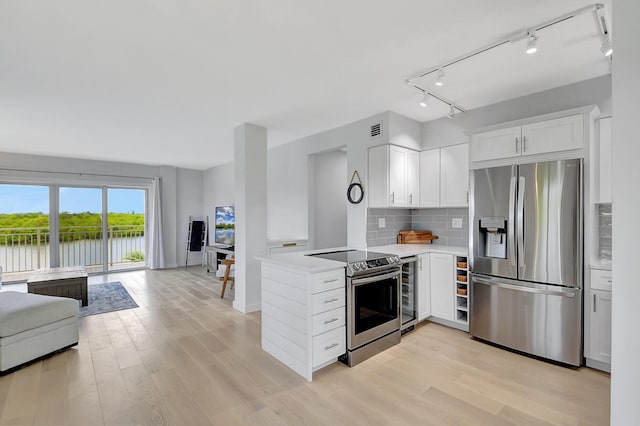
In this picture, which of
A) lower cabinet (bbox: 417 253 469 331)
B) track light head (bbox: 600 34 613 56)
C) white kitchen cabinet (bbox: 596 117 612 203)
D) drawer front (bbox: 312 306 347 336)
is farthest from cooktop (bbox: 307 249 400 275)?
track light head (bbox: 600 34 613 56)

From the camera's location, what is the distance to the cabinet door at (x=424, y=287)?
11.3ft

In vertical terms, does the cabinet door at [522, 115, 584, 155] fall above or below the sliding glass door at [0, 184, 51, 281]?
above

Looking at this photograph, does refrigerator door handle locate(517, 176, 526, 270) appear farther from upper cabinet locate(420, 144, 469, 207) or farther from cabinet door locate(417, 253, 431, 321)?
cabinet door locate(417, 253, 431, 321)

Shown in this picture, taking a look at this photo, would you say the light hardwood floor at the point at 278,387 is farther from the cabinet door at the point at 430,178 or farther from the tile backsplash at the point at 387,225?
the cabinet door at the point at 430,178

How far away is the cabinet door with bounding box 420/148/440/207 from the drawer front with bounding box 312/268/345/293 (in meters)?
2.02

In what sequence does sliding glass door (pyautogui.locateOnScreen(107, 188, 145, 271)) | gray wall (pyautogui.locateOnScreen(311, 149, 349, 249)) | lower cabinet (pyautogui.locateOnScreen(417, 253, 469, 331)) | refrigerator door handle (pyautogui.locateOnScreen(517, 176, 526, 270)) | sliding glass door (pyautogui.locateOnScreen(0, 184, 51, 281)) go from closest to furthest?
refrigerator door handle (pyautogui.locateOnScreen(517, 176, 526, 270)) → lower cabinet (pyautogui.locateOnScreen(417, 253, 469, 331)) → gray wall (pyautogui.locateOnScreen(311, 149, 349, 249)) → sliding glass door (pyautogui.locateOnScreen(0, 184, 51, 281)) → sliding glass door (pyautogui.locateOnScreen(107, 188, 145, 271))

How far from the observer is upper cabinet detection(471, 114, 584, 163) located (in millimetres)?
2627

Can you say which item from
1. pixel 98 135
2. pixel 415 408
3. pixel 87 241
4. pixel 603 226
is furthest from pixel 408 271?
pixel 87 241

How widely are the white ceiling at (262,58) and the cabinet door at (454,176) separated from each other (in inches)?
20.9

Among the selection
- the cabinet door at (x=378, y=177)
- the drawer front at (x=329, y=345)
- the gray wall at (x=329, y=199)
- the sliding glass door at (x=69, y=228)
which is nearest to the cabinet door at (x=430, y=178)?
the cabinet door at (x=378, y=177)

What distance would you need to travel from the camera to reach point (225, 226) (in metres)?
7.15

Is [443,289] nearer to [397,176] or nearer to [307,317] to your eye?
[397,176]

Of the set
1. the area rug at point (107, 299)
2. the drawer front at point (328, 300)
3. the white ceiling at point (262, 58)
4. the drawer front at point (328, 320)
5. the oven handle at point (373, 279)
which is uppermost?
the white ceiling at point (262, 58)

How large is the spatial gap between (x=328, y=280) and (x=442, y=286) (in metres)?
1.73
